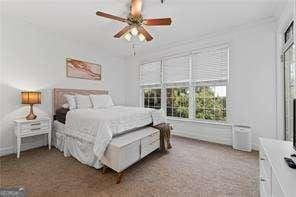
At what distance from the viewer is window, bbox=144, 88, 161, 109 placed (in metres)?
5.45

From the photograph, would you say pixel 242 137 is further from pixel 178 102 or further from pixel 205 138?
pixel 178 102

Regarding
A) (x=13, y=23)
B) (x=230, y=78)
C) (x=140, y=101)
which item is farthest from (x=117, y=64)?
(x=230, y=78)

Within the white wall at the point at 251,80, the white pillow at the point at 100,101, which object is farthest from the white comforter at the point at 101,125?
the white wall at the point at 251,80

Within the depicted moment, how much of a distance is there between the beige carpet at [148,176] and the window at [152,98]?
2386 millimetres

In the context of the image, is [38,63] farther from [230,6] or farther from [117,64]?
[230,6]

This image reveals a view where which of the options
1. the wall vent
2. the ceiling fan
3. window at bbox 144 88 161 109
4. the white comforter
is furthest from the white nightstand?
the wall vent

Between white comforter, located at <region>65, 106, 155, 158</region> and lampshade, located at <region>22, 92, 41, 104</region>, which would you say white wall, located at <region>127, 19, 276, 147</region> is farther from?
lampshade, located at <region>22, 92, 41, 104</region>

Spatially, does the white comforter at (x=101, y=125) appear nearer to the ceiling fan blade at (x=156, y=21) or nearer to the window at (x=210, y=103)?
the ceiling fan blade at (x=156, y=21)

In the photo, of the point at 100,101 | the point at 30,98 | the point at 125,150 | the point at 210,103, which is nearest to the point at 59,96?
the point at 30,98

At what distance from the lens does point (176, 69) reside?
16.1 feet

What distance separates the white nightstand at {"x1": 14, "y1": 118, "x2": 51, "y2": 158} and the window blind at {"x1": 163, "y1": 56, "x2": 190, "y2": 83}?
11.2ft

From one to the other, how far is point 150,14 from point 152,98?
2.98 m

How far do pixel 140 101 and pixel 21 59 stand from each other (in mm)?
3536

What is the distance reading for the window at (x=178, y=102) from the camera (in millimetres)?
4762
